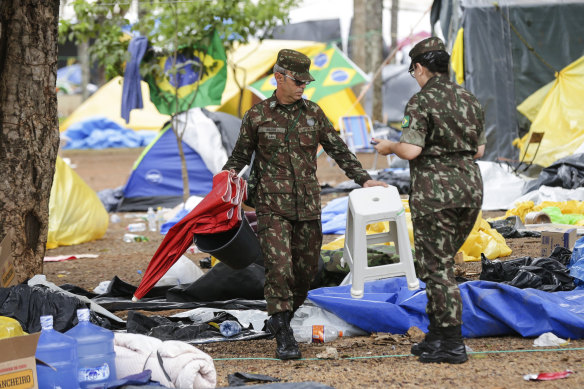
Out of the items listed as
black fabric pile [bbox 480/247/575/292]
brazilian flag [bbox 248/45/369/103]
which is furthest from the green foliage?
black fabric pile [bbox 480/247/575/292]

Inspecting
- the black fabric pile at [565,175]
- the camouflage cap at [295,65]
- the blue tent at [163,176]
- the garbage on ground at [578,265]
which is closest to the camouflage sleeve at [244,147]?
the camouflage cap at [295,65]

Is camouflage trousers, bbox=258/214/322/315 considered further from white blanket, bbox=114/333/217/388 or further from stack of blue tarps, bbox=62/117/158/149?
stack of blue tarps, bbox=62/117/158/149

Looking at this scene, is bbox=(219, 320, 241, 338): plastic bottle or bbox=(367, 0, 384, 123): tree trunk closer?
bbox=(219, 320, 241, 338): plastic bottle

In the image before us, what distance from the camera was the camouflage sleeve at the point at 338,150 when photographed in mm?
5098

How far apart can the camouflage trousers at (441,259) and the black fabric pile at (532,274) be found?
153 cm

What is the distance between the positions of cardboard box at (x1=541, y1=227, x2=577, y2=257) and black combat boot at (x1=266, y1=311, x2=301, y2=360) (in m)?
3.21

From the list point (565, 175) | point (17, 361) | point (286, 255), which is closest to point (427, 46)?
point (286, 255)

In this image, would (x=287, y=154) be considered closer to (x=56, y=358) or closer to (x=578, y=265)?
(x=56, y=358)

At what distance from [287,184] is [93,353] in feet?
4.80

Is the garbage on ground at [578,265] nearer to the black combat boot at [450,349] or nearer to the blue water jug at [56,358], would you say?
the black combat boot at [450,349]

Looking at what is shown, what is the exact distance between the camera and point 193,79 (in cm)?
1322

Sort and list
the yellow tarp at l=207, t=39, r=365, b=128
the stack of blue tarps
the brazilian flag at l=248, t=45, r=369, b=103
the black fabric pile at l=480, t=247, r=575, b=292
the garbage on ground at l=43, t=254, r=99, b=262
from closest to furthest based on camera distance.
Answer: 1. the black fabric pile at l=480, t=247, r=575, b=292
2. the garbage on ground at l=43, t=254, r=99, b=262
3. the brazilian flag at l=248, t=45, r=369, b=103
4. the yellow tarp at l=207, t=39, r=365, b=128
5. the stack of blue tarps

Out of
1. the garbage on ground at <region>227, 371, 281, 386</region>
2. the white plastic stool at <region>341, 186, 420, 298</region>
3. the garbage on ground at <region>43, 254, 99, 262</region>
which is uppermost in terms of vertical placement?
the white plastic stool at <region>341, 186, 420, 298</region>

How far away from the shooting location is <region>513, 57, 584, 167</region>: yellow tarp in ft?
41.9
